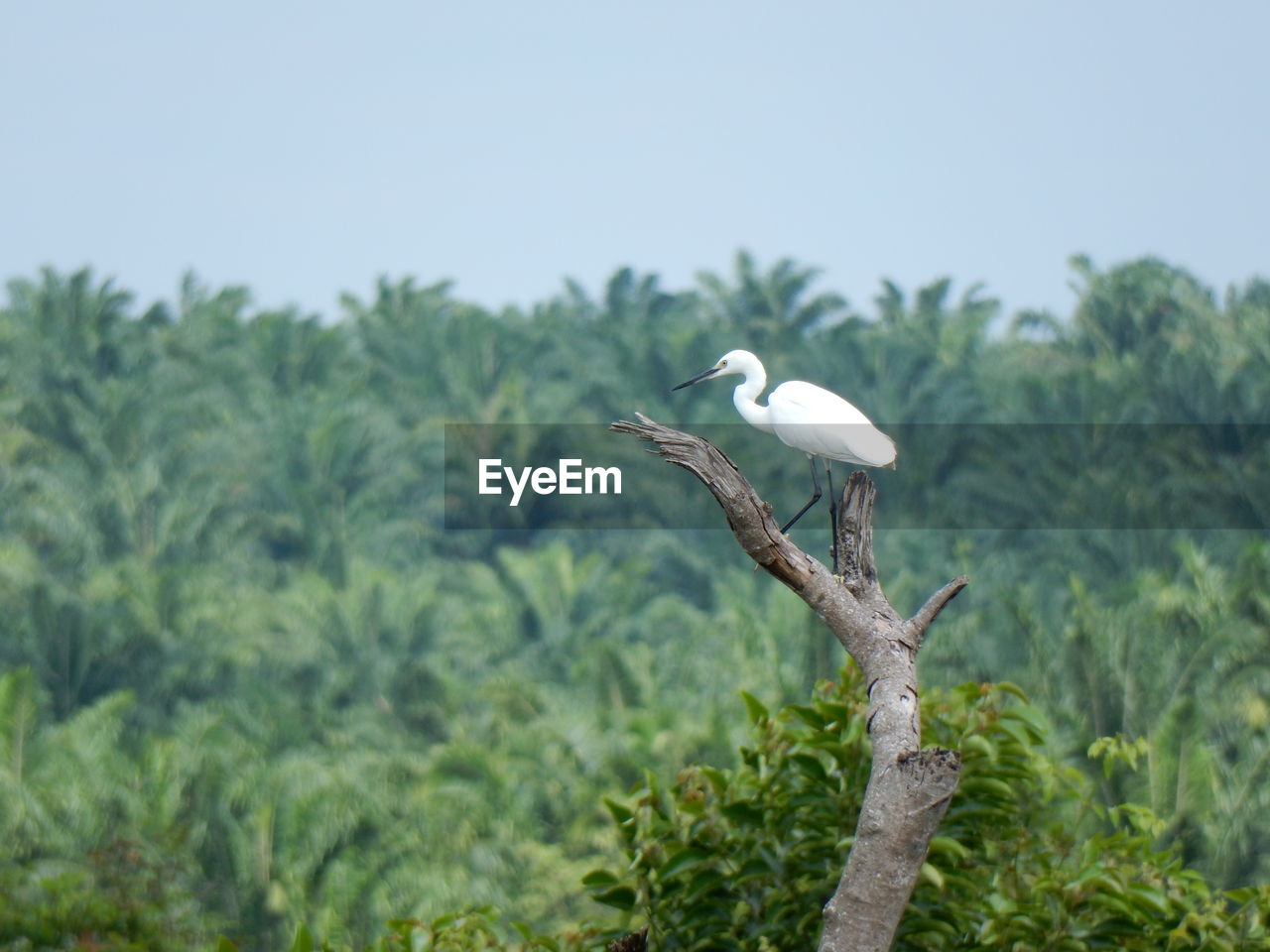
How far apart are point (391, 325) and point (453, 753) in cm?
1972

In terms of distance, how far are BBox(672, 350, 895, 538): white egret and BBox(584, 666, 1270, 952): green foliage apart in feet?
4.26

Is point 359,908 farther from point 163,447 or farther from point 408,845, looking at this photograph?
point 163,447

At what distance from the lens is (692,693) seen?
21594 mm

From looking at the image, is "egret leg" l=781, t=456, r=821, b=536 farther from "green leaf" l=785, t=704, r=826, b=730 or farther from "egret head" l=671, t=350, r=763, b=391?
"green leaf" l=785, t=704, r=826, b=730

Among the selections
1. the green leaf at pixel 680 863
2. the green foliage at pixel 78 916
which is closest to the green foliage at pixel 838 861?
the green leaf at pixel 680 863

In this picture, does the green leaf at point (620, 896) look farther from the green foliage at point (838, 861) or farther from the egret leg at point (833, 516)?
the egret leg at point (833, 516)

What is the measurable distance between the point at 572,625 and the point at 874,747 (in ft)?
75.9

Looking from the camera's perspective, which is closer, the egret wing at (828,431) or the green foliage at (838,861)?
the egret wing at (828,431)

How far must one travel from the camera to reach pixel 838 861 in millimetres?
4445

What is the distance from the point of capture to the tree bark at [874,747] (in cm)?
305

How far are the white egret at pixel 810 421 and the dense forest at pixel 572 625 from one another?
1.39m

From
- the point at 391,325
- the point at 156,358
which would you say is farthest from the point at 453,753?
the point at 391,325

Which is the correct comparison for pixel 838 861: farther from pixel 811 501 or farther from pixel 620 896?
pixel 811 501

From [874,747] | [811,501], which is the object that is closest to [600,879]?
[874,747]
